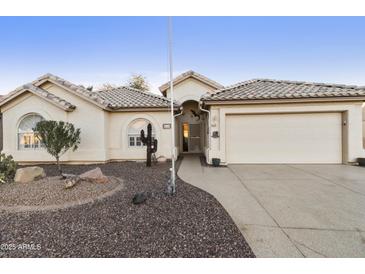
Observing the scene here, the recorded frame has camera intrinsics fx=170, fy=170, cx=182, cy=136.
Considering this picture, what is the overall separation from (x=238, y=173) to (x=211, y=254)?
17.4 feet

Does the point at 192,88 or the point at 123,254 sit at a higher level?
the point at 192,88

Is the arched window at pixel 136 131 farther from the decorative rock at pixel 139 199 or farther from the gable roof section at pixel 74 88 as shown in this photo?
the decorative rock at pixel 139 199

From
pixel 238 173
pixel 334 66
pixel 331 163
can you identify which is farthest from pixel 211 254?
pixel 334 66

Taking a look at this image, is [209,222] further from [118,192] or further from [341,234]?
[118,192]

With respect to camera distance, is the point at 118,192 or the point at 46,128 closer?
the point at 118,192

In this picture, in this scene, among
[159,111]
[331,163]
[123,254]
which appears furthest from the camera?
[159,111]

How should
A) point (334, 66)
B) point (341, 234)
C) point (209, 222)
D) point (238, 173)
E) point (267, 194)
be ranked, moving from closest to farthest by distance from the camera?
1. point (341, 234)
2. point (209, 222)
3. point (267, 194)
4. point (238, 173)
5. point (334, 66)

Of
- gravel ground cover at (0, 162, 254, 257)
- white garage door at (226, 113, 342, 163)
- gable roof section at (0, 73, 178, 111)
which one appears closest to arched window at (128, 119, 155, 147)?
gable roof section at (0, 73, 178, 111)

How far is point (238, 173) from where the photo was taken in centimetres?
735

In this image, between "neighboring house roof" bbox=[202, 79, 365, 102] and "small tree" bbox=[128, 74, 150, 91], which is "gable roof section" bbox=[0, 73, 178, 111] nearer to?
"neighboring house roof" bbox=[202, 79, 365, 102]

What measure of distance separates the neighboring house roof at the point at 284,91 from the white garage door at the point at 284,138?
1.03 meters

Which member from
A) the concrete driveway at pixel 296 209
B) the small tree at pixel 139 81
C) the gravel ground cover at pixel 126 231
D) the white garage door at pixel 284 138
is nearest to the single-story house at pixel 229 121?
the white garage door at pixel 284 138

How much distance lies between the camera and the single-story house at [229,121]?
876 centimetres

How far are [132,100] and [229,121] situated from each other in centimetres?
615
